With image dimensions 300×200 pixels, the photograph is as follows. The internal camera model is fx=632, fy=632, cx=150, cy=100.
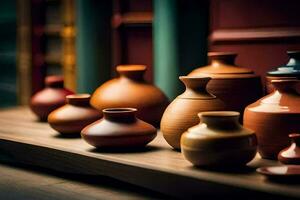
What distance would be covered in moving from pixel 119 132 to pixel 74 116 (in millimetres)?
506

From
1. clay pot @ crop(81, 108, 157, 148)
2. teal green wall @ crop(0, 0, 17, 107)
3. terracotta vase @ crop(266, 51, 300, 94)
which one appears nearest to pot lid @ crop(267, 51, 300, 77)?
terracotta vase @ crop(266, 51, 300, 94)

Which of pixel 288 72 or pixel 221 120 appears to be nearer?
pixel 221 120

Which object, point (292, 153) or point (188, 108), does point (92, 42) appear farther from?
point (292, 153)

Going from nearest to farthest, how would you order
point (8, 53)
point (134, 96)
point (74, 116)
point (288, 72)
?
point (288, 72)
point (74, 116)
point (134, 96)
point (8, 53)

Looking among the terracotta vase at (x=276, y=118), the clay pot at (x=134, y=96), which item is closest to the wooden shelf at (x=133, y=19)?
the clay pot at (x=134, y=96)

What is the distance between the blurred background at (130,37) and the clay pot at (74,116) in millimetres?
577

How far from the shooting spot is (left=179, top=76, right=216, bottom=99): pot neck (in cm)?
251

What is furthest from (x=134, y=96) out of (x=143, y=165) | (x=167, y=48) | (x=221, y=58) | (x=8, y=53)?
(x=8, y=53)

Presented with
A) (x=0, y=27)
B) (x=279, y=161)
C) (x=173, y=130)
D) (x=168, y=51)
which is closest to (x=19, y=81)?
(x=0, y=27)

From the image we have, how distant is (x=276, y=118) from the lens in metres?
2.30

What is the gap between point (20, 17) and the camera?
4816 mm

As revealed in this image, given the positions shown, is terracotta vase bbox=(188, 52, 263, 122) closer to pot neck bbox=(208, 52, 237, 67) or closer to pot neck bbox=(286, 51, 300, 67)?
pot neck bbox=(208, 52, 237, 67)

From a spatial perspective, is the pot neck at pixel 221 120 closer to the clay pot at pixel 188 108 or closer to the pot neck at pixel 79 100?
the clay pot at pixel 188 108

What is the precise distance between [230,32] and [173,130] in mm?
1145
